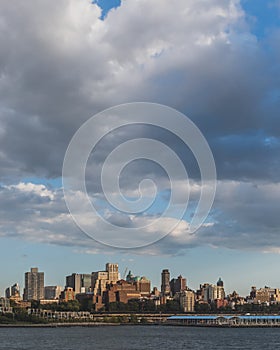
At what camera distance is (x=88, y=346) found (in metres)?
95.4

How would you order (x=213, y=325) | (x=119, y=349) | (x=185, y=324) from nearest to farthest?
(x=119, y=349) < (x=213, y=325) < (x=185, y=324)

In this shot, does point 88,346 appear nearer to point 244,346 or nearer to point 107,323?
point 244,346

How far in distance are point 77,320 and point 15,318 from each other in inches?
780

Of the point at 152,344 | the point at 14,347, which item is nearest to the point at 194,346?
the point at 152,344

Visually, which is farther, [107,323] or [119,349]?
[107,323]

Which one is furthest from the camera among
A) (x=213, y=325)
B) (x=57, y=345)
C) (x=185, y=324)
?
(x=185, y=324)

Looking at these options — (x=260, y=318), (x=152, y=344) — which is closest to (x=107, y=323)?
(x=260, y=318)

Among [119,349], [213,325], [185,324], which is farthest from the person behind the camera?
[185,324]

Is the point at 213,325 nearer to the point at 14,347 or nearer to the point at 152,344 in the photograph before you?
the point at 152,344

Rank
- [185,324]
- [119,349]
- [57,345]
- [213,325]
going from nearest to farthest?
[119,349], [57,345], [213,325], [185,324]

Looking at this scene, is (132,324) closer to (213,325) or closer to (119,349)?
(213,325)

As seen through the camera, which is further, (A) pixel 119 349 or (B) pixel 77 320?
(B) pixel 77 320

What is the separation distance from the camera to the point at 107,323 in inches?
7515

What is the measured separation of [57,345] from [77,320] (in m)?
99.0
